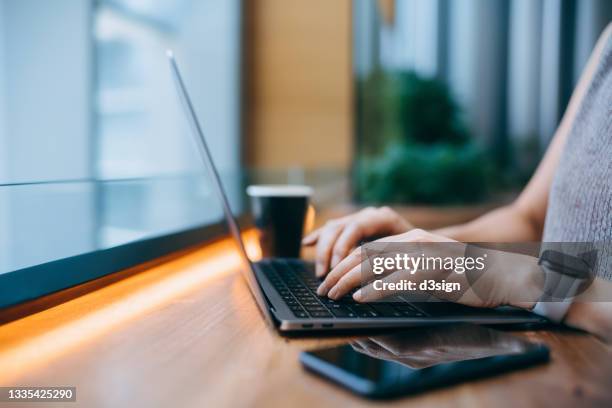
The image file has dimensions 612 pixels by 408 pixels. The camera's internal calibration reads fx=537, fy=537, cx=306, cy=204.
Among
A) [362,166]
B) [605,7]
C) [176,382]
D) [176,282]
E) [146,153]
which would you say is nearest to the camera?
[176,382]

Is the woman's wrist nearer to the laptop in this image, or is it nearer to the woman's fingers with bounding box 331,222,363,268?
the laptop

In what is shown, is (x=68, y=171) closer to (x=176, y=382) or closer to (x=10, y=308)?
(x=10, y=308)

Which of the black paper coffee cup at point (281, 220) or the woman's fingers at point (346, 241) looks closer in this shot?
the woman's fingers at point (346, 241)

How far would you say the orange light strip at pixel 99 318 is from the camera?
417 mm

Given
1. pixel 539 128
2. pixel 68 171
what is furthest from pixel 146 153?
pixel 539 128

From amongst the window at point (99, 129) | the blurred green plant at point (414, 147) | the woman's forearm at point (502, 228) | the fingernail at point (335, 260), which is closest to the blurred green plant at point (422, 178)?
the blurred green plant at point (414, 147)

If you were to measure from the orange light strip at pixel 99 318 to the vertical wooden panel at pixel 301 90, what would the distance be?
1.15 metres

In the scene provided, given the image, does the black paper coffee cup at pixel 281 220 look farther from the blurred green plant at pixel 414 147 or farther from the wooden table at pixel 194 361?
the blurred green plant at pixel 414 147

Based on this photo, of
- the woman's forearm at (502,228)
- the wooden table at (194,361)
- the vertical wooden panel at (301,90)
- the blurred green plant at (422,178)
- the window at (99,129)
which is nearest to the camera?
the wooden table at (194,361)

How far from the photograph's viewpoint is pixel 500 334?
45 centimetres

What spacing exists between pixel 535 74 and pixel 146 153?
8.06 ft

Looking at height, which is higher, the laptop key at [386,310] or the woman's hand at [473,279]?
the woman's hand at [473,279]

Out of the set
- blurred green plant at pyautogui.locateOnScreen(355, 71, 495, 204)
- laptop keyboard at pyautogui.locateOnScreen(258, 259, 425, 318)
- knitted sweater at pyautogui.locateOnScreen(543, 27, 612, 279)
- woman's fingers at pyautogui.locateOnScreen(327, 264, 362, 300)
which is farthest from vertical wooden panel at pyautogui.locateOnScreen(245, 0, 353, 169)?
woman's fingers at pyautogui.locateOnScreen(327, 264, 362, 300)

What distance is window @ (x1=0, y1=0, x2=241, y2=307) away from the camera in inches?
24.2
